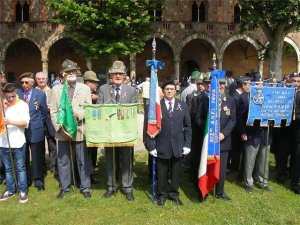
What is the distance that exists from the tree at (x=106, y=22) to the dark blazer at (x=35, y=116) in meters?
14.2

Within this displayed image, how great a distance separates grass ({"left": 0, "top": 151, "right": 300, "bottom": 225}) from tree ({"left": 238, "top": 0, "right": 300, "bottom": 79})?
14730 millimetres

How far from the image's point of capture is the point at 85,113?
4965 mm

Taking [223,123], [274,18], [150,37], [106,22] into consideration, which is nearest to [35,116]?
[223,123]

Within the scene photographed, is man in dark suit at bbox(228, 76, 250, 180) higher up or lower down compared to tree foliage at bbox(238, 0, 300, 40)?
lower down

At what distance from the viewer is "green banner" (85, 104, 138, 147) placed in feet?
16.4

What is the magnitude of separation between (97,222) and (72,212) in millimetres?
534

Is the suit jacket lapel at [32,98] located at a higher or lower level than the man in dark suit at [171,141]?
higher

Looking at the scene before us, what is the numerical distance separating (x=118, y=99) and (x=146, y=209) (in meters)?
1.91

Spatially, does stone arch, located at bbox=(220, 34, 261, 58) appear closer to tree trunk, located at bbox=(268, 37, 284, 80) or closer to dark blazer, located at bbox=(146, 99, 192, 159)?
tree trunk, located at bbox=(268, 37, 284, 80)

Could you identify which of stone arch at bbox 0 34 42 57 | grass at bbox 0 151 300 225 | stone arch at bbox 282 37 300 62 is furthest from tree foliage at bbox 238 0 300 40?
stone arch at bbox 0 34 42 57

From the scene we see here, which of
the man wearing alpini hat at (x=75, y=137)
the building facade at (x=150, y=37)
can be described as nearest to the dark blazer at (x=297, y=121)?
the man wearing alpini hat at (x=75, y=137)

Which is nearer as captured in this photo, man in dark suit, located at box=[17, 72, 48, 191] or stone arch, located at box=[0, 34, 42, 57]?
man in dark suit, located at box=[17, 72, 48, 191]

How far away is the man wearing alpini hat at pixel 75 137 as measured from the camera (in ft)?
17.4

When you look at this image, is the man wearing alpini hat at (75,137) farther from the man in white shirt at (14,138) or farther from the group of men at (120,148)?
the man in white shirt at (14,138)
